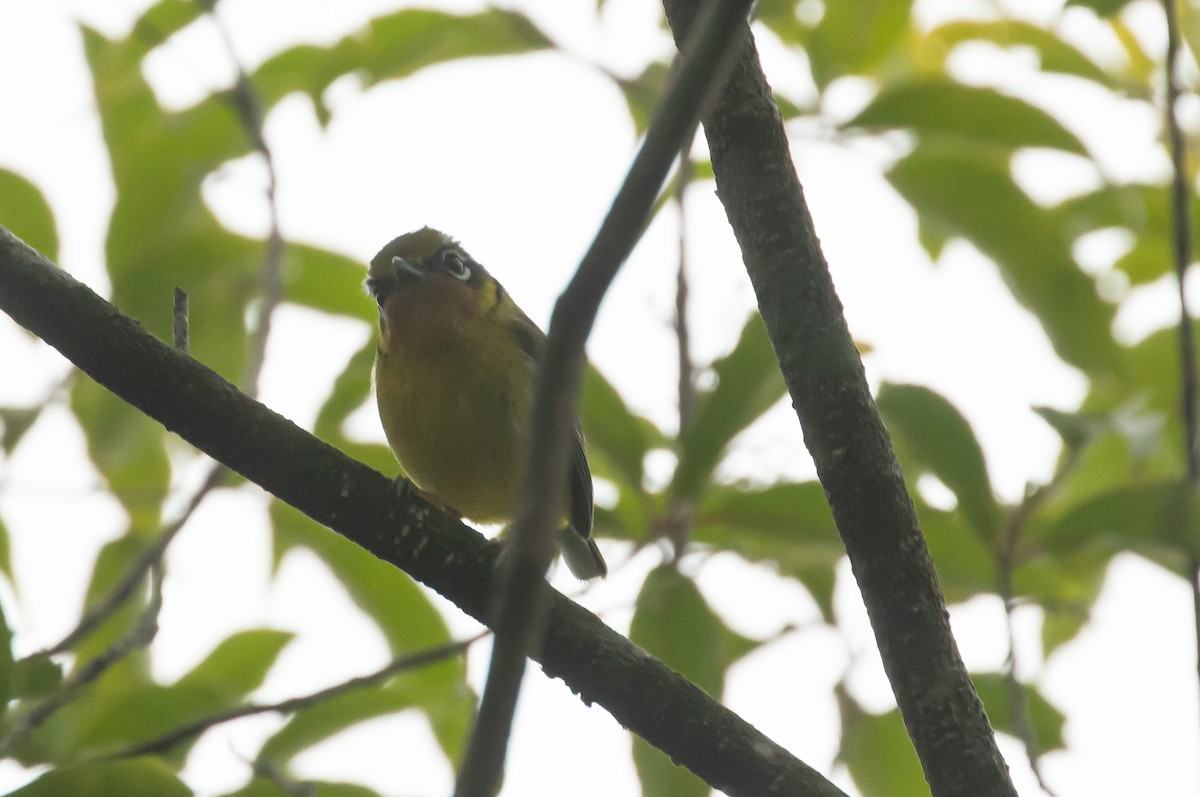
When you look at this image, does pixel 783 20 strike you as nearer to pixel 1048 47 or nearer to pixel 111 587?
pixel 1048 47

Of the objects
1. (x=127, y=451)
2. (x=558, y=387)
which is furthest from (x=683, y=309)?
(x=558, y=387)

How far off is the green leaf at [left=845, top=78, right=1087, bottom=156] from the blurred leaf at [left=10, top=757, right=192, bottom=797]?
2.39m

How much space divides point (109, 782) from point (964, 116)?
8.73 ft

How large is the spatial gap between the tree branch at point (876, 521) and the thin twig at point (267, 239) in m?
1.86

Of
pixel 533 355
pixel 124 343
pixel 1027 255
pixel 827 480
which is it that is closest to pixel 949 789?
pixel 827 480

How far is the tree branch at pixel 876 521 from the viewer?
2078 millimetres

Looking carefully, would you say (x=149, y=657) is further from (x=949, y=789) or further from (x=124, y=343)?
(x=949, y=789)

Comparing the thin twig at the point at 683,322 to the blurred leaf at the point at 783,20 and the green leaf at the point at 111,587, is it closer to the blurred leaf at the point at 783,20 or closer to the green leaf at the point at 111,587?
the blurred leaf at the point at 783,20

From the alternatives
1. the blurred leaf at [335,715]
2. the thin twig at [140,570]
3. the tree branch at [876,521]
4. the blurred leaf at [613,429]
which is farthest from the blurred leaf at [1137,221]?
the thin twig at [140,570]

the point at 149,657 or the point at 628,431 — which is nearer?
the point at 628,431

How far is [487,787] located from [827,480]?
1114 millimetres

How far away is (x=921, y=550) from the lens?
2.11 m

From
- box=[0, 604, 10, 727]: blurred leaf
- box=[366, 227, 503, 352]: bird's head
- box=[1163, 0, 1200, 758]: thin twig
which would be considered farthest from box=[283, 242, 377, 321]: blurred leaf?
box=[1163, 0, 1200, 758]: thin twig

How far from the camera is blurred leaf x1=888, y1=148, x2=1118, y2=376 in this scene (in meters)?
3.55
